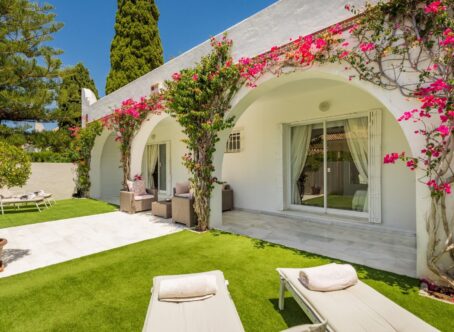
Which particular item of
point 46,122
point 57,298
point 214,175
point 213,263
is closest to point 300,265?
point 213,263

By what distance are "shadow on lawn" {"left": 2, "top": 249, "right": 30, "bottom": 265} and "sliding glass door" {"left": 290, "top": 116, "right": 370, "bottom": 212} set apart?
728 centimetres

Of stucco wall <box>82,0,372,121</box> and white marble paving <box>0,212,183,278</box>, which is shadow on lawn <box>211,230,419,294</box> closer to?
white marble paving <box>0,212,183,278</box>

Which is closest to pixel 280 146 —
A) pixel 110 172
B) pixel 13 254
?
pixel 13 254

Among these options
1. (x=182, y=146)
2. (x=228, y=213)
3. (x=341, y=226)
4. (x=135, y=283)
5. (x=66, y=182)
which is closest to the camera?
(x=135, y=283)

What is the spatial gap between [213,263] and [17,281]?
3.14m

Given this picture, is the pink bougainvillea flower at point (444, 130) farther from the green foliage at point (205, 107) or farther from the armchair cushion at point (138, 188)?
the armchair cushion at point (138, 188)

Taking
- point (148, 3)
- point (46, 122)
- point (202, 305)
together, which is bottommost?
point (202, 305)

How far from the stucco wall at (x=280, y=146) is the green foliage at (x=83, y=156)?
7.89 m

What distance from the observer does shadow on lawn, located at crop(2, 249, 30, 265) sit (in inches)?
192

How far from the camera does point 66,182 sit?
13.8 meters

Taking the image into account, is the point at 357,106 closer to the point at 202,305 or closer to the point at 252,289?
the point at 252,289

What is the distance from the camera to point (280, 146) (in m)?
8.44

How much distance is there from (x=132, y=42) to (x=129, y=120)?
1265 cm

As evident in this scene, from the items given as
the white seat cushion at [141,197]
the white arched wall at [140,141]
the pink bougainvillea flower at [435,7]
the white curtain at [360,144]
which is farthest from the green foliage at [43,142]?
the pink bougainvillea flower at [435,7]
